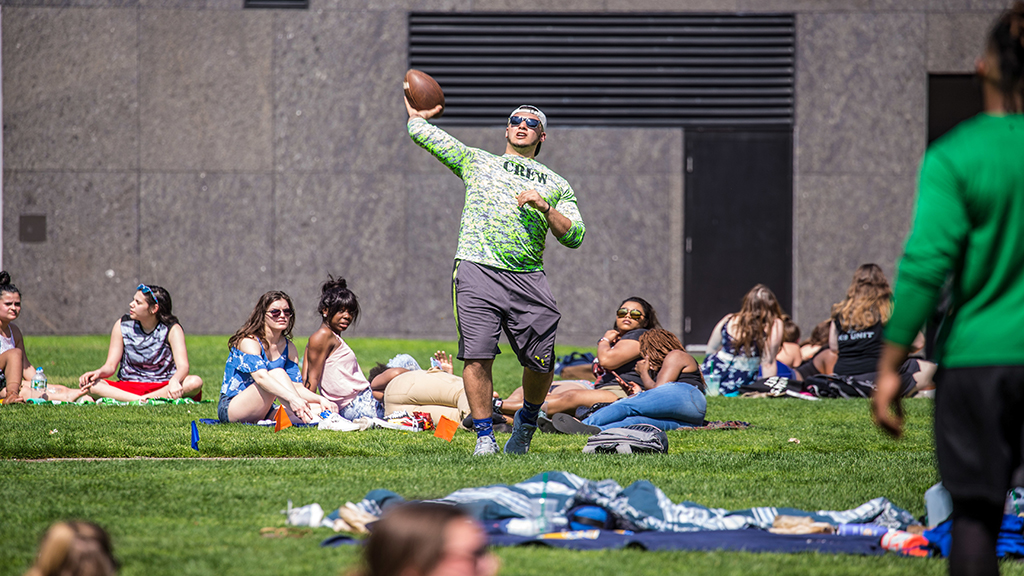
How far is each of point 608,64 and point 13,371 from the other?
11247mm

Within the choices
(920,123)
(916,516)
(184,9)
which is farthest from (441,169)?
(916,516)

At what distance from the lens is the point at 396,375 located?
30.1 ft

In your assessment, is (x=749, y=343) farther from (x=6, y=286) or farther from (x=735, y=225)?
(x=6, y=286)

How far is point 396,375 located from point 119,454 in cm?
304

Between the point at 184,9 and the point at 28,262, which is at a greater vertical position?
the point at 184,9

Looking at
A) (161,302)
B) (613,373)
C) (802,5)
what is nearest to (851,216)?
(802,5)

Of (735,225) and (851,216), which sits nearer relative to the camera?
(851,216)

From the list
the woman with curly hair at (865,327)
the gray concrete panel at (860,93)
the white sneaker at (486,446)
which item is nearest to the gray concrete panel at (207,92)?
the gray concrete panel at (860,93)

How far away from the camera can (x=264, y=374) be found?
8.11 m

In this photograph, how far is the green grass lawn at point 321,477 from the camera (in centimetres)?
379

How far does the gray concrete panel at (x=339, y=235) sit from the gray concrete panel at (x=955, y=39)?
9509mm

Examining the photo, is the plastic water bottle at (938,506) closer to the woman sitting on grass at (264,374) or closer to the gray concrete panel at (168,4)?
the woman sitting on grass at (264,374)

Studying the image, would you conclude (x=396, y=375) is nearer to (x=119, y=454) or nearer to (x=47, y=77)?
(x=119, y=454)

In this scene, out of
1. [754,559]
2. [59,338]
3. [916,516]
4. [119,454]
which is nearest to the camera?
[754,559]
